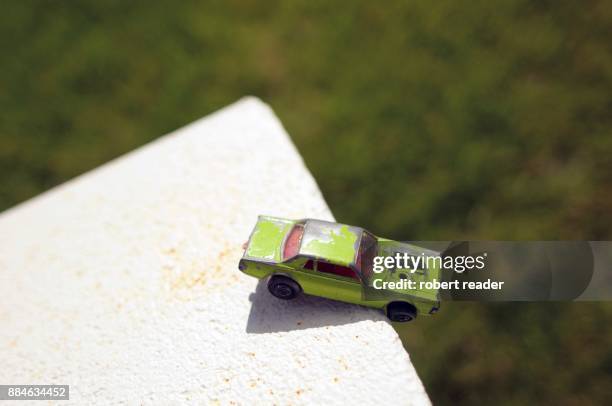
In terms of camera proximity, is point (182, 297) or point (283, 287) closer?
point (283, 287)

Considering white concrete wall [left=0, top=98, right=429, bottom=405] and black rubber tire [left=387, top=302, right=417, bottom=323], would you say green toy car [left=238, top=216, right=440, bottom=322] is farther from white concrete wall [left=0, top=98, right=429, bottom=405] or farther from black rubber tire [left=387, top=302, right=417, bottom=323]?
white concrete wall [left=0, top=98, right=429, bottom=405]

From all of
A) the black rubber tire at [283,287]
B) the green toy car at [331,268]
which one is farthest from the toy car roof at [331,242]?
the black rubber tire at [283,287]

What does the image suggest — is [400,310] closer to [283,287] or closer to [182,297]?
[283,287]

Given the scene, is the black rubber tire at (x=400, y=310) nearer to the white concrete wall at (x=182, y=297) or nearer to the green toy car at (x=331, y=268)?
the green toy car at (x=331, y=268)

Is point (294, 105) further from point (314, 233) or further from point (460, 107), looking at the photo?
point (314, 233)

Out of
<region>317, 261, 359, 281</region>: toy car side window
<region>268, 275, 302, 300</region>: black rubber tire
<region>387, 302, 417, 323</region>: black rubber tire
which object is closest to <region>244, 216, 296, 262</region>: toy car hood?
<region>268, 275, 302, 300</region>: black rubber tire

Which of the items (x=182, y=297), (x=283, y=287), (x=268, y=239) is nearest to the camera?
(x=283, y=287)

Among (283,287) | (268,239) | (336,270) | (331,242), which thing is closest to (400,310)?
(336,270)
